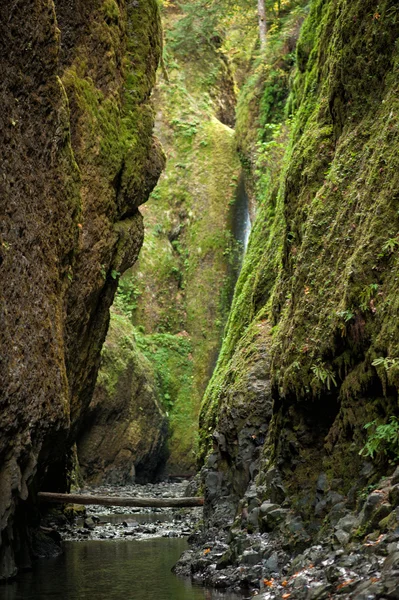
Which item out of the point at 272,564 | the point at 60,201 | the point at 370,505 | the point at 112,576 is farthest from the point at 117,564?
the point at 370,505

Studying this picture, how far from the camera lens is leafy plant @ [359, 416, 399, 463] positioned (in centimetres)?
673

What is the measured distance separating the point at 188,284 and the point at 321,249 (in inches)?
1151

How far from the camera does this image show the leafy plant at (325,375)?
830 centimetres

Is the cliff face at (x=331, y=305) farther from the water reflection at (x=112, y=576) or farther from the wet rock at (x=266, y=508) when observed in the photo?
the water reflection at (x=112, y=576)

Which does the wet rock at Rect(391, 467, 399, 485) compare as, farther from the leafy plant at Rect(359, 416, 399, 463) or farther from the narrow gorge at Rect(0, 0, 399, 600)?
the leafy plant at Rect(359, 416, 399, 463)

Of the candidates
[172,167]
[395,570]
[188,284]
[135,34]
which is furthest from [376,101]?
[172,167]

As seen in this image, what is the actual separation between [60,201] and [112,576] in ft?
18.1

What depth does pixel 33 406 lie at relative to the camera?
32.8 ft

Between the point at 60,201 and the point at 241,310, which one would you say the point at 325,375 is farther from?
the point at 241,310

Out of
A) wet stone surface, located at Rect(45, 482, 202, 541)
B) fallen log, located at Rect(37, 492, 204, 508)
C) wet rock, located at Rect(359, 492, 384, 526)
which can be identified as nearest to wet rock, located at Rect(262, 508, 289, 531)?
wet rock, located at Rect(359, 492, 384, 526)

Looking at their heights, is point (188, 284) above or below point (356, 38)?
below

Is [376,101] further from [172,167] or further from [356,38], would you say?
[172,167]

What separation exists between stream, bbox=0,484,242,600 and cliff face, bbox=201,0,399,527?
4.89 feet

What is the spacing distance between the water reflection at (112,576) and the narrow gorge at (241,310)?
90 mm
